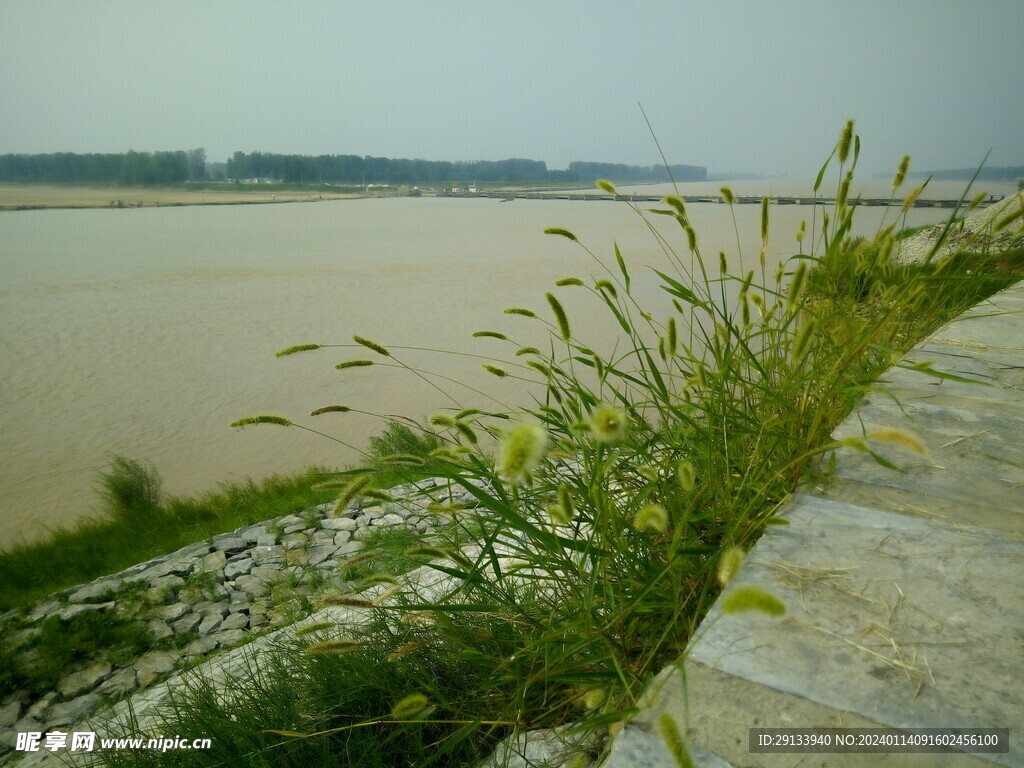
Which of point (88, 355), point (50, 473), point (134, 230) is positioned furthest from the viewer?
point (134, 230)

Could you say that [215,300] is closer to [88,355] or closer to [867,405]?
[88,355]

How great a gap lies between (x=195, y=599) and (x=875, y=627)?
3.25 metres

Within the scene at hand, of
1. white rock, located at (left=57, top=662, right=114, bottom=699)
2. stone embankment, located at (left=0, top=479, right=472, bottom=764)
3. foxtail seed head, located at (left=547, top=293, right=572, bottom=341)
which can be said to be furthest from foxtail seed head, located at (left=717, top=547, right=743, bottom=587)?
white rock, located at (left=57, top=662, right=114, bottom=699)

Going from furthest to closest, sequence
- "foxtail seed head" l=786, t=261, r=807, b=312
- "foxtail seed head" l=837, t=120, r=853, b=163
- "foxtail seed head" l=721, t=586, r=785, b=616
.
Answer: "foxtail seed head" l=837, t=120, r=853, b=163
"foxtail seed head" l=786, t=261, r=807, b=312
"foxtail seed head" l=721, t=586, r=785, b=616

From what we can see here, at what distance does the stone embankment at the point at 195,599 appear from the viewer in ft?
8.55

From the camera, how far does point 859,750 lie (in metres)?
0.75

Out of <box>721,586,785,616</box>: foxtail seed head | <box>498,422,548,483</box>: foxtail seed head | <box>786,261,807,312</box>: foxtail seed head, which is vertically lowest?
<box>721,586,785,616</box>: foxtail seed head

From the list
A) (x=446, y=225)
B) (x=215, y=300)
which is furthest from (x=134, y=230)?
(x=215, y=300)

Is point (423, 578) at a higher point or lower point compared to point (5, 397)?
higher

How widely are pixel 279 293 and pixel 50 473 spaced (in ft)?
21.9

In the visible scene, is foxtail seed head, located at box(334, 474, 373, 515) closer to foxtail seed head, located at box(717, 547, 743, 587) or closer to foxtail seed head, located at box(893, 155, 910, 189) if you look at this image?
foxtail seed head, located at box(717, 547, 743, 587)

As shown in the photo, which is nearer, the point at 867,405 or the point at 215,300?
the point at 867,405

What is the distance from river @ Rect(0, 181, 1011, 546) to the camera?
629 cm

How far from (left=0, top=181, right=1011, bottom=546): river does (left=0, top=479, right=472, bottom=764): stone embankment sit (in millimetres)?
1873
